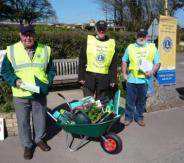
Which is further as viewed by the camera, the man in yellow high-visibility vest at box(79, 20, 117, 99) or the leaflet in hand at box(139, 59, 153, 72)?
the leaflet in hand at box(139, 59, 153, 72)

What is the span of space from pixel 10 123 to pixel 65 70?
4804 millimetres

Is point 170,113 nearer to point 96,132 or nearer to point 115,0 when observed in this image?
point 96,132

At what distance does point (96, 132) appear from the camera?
594 cm

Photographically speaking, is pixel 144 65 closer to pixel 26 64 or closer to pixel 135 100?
pixel 135 100

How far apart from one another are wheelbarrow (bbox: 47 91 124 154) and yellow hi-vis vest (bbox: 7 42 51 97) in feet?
2.37

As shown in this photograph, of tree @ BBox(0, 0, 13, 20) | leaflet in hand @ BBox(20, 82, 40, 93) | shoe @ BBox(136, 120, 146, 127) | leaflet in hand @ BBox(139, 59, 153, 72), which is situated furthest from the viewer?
Answer: tree @ BBox(0, 0, 13, 20)

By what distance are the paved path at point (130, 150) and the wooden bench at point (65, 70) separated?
360 cm

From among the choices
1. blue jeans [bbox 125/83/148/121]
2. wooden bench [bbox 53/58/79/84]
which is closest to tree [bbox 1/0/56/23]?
wooden bench [bbox 53/58/79/84]

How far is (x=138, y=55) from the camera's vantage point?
24.5 feet

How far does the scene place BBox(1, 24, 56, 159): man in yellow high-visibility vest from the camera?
18.8ft

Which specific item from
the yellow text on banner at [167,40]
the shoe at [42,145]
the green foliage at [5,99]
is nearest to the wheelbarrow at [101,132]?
the shoe at [42,145]

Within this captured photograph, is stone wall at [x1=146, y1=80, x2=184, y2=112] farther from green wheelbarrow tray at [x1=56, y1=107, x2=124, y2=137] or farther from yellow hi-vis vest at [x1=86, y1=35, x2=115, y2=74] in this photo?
green wheelbarrow tray at [x1=56, y1=107, x2=124, y2=137]

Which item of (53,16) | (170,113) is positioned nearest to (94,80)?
(170,113)

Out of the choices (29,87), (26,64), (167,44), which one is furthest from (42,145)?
(167,44)
